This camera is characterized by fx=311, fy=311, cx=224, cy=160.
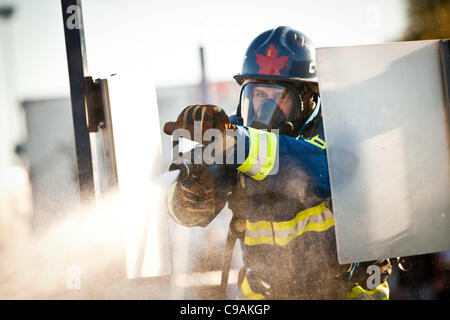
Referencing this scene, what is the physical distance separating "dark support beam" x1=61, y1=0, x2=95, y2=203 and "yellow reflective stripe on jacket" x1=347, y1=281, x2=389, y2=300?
1603mm

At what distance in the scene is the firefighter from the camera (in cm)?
148

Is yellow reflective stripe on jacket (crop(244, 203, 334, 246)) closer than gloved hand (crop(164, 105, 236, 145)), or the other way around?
gloved hand (crop(164, 105, 236, 145))

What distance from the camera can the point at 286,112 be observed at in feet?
6.76

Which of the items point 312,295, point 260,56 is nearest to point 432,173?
point 312,295

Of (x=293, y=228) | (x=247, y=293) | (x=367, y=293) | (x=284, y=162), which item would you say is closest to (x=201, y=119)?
(x=284, y=162)

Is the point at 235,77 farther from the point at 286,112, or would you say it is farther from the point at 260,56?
the point at 286,112

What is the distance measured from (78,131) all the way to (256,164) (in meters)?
0.82

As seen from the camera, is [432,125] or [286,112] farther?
[286,112]

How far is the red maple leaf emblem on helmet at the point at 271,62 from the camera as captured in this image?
2.11m

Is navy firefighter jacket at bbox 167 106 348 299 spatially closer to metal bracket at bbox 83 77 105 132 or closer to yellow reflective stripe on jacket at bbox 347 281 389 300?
yellow reflective stripe on jacket at bbox 347 281 389 300

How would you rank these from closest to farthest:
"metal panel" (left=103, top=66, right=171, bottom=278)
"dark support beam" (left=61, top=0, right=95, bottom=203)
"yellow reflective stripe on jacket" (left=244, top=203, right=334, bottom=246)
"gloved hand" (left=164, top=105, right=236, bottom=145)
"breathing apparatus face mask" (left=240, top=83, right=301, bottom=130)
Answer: "gloved hand" (left=164, top=105, right=236, bottom=145), "dark support beam" (left=61, top=0, right=95, bottom=203), "metal panel" (left=103, top=66, right=171, bottom=278), "yellow reflective stripe on jacket" (left=244, top=203, right=334, bottom=246), "breathing apparatus face mask" (left=240, top=83, right=301, bottom=130)

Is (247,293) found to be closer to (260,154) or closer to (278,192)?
(278,192)

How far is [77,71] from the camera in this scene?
55.3 inches

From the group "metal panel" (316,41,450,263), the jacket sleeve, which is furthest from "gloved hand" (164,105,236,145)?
"metal panel" (316,41,450,263)
